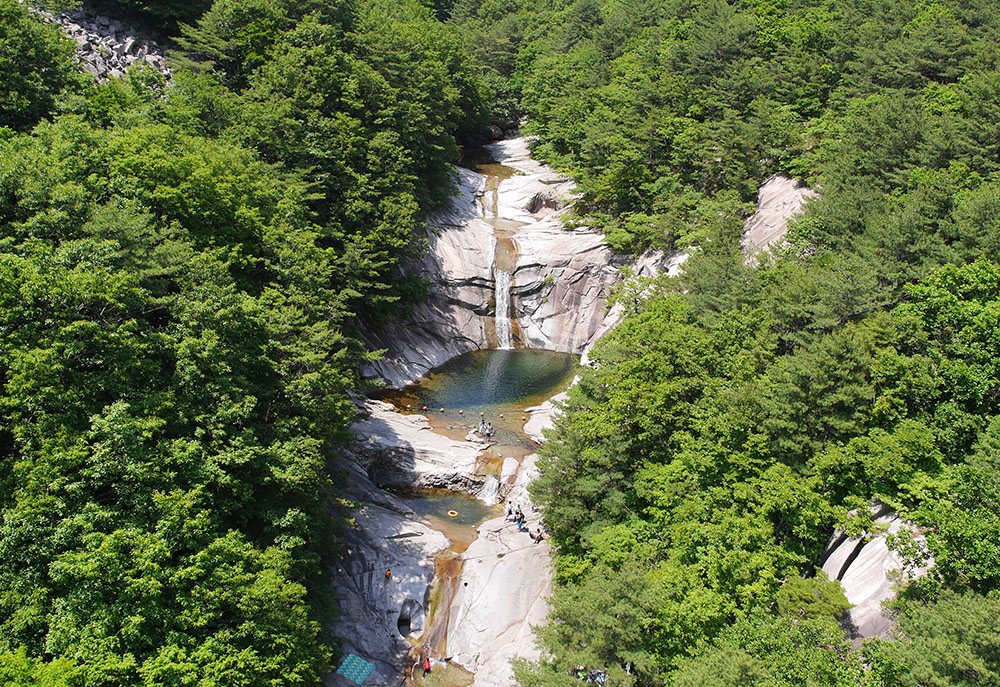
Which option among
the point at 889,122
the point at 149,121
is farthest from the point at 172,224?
the point at 889,122

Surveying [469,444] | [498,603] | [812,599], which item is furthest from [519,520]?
[812,599]

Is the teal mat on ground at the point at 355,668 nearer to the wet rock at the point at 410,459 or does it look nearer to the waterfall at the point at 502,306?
the wet rock at the point at 410,459

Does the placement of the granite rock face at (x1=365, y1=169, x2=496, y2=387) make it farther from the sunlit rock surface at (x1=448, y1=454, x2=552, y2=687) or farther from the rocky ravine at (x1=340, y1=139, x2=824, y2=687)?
the sunlit rock surface at (x1=448, y1=454, x2=552, y2=687)

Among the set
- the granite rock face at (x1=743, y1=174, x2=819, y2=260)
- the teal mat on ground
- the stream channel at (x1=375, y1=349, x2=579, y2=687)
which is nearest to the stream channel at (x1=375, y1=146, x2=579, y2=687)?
the stream channel at (x1=375, y1=349, x2=579, y2=687)

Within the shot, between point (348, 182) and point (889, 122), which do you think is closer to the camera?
point (889, 122)

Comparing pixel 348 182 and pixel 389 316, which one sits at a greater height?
pixel 348 182

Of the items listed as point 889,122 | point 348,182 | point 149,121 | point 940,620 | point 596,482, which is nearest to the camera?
point 940,620

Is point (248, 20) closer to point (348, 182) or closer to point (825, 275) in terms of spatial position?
point (348, 182)
